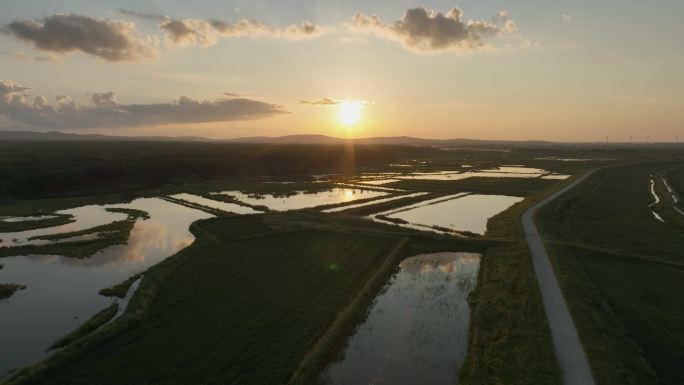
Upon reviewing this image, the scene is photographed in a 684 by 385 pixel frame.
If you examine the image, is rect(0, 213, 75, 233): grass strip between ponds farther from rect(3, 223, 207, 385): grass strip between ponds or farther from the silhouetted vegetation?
the silhouetted vegetation

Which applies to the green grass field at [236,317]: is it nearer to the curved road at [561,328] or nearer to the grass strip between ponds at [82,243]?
the grass strip between ponds at [82,243]

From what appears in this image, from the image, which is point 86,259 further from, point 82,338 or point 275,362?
point 275,362

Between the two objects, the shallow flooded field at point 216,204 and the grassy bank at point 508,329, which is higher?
the shallow flooded field at point 216,204

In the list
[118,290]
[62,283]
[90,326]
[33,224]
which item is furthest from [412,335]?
[33,224]

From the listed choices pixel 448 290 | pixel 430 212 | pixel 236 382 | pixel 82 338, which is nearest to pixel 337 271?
pixel 448 290

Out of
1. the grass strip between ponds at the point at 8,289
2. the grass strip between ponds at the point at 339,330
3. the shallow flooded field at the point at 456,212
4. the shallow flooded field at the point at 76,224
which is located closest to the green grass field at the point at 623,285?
the shallow flooded field at the point at 456,212

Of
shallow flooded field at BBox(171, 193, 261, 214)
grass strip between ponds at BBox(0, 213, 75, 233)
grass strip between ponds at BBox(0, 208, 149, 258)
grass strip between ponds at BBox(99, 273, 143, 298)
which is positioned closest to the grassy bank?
grass strip between ponds at BBox(99, 273, 143, 298)
